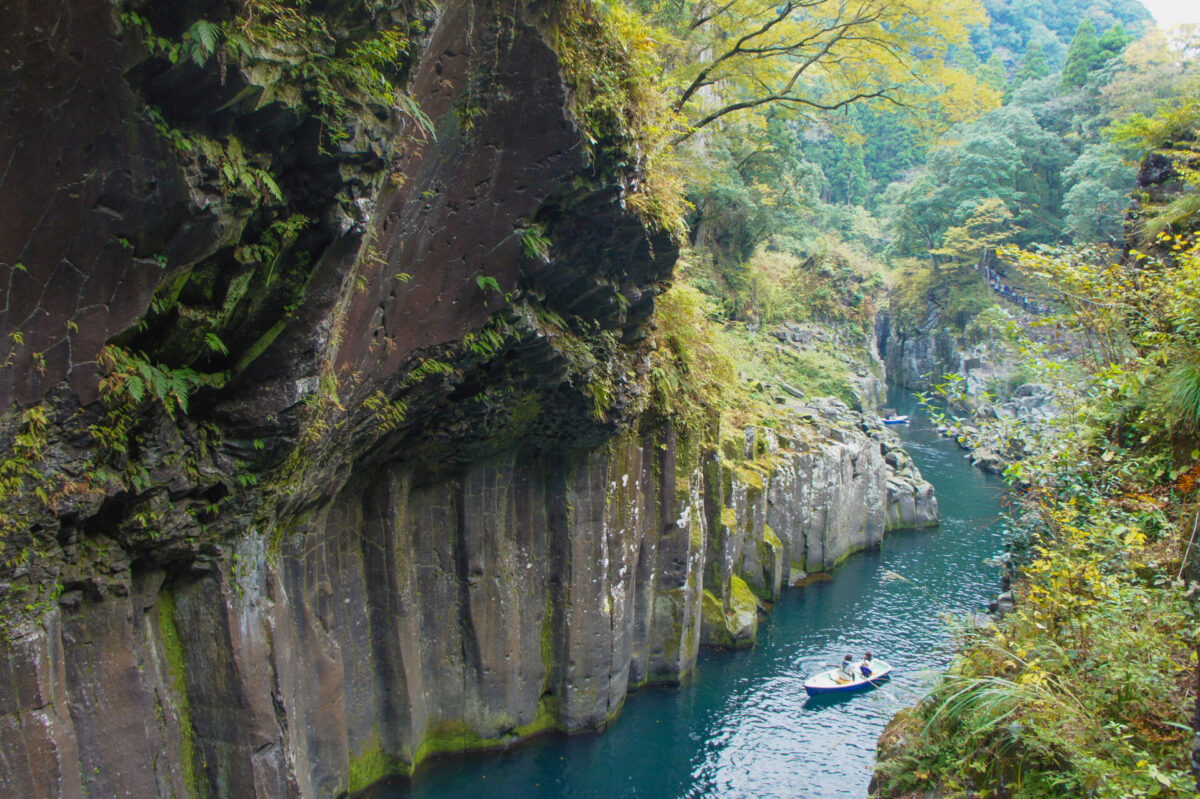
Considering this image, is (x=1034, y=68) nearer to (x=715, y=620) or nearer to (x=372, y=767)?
(x=715, y=620)

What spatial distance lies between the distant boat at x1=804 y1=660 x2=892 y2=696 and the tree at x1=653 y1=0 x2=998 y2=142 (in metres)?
12.4

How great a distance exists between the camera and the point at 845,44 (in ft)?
49.9

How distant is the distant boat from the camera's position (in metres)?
17.0

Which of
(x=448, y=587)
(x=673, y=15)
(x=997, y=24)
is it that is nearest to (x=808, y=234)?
(x=673, y=15)

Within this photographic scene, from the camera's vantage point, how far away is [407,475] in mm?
12734

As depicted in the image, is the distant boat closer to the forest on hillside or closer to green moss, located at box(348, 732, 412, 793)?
the forest on hillside

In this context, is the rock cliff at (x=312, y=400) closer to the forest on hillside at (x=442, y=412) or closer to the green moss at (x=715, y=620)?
the forest on hillside at (x=442, y=412)

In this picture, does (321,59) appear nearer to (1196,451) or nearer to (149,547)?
(149,547)

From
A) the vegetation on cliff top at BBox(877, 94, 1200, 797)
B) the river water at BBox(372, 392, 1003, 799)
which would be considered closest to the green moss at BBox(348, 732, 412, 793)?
the river water at BBox(372, 392, 1003, 799)

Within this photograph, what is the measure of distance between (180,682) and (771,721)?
39.2 feet

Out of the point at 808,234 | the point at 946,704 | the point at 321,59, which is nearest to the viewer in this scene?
the point at 321,59

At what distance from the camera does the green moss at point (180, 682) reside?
863cm

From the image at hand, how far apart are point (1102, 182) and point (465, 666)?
41629mm

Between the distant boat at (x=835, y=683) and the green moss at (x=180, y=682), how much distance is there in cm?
1276
